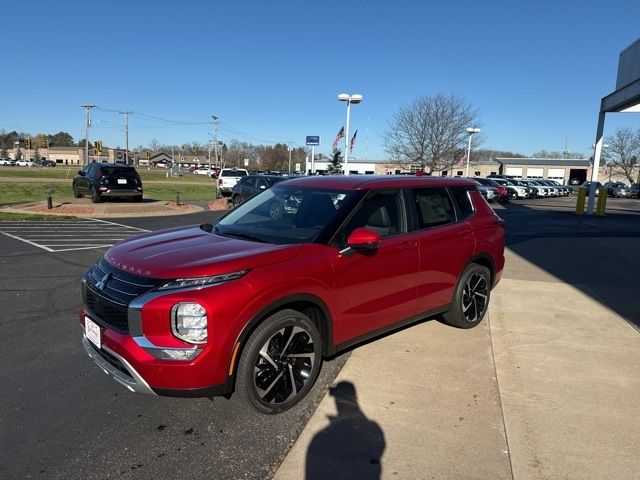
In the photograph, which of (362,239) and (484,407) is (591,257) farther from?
(362,239)

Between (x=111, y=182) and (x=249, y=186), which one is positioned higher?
(x=249, y=186)

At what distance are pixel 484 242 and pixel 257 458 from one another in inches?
141

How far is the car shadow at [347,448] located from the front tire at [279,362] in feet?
1.14

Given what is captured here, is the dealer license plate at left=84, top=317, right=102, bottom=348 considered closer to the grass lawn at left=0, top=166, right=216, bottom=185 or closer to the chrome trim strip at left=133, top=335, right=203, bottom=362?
the chrome trim strip at left=133, top=335, right=203, bottom=362

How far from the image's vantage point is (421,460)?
2828mm

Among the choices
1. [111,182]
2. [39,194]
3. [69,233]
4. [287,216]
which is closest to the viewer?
[287,216]

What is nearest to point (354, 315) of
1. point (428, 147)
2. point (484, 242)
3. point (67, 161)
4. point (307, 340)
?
point (307, 340)

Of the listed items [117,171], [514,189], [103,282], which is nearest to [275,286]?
[103,282]

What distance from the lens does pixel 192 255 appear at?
3.27 metres

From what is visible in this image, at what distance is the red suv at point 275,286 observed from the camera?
2877 mm

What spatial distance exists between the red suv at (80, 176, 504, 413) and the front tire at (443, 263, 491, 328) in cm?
7

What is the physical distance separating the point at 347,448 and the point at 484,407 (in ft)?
3.97

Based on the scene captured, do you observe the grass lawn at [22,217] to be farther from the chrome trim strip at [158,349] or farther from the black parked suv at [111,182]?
the chrome trim strip at [158,349]

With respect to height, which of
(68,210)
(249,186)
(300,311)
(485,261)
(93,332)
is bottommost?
(68,210)
